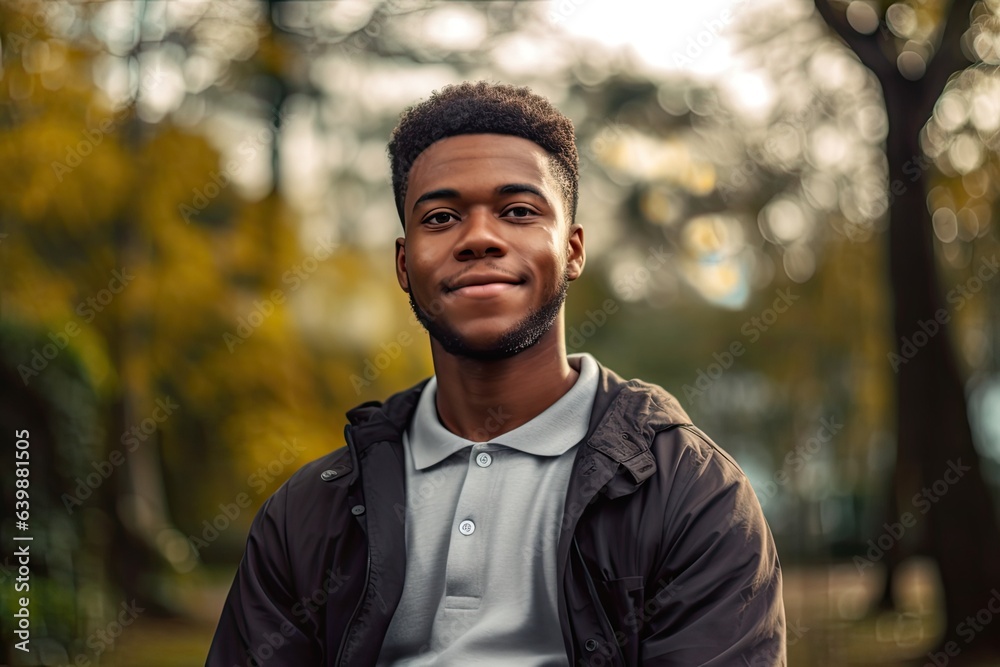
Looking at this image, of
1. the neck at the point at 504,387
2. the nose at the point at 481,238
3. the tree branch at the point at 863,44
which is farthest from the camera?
the tree branch at the point at 863,44

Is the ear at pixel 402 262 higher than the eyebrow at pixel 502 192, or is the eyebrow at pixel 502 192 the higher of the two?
the eyebrow at pixel 502 192

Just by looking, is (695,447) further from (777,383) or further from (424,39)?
(777,383)

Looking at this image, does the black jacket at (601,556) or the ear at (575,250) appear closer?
the black jacket at (601,556)

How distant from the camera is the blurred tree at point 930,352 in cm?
727

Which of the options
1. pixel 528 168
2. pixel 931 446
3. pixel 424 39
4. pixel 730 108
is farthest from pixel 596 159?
pixel 528 168

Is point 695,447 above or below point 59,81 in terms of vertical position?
below

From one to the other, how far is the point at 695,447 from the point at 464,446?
21.2 inches

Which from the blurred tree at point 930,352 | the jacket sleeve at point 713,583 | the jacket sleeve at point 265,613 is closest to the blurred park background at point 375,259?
the blurred tree at point 930,352

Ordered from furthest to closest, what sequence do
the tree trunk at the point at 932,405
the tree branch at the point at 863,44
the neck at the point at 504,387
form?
the tree branch at the point at 863,44, the tree trunk at the point at 932,405, the neck at the point at 504,387

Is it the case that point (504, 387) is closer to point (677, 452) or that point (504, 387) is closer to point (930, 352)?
point (677, 452)

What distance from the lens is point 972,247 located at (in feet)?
29.4

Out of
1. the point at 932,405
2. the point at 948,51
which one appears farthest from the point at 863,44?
the point at 932,405

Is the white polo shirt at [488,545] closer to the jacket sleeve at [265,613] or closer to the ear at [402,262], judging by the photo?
the jacket sleeve at [265,613]

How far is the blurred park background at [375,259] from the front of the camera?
726 centimetres
